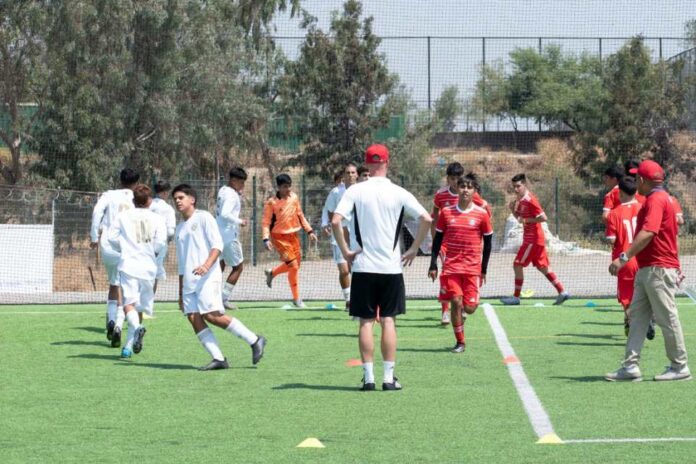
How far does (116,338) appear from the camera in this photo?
42.2 ft

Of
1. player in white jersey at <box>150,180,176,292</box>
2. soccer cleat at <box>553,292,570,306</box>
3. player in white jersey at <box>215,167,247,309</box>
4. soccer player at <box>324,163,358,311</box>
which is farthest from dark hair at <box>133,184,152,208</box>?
soccer cleat at <box>553,292,570,306</box>

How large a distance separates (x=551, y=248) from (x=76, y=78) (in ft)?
50.1

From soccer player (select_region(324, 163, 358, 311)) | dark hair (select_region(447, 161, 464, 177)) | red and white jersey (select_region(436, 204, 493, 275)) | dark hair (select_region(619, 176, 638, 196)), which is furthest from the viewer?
soccer player (select_region(324, 163, 358, 311))

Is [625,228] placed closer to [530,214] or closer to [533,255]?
[530,214]

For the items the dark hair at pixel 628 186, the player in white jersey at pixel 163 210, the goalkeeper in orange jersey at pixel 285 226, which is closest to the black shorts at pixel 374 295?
the dark hair at pixel 628 186

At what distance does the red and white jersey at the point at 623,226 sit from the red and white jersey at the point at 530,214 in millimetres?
3710

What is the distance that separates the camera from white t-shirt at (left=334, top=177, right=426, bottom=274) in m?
9.57

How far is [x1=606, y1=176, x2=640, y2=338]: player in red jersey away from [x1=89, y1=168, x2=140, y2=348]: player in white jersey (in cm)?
521

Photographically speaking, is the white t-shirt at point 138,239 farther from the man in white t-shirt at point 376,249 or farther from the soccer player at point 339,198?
the soccer player at point 339,198

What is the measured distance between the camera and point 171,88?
37.5 m

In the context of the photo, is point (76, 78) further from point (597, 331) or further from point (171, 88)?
point (597, 331)

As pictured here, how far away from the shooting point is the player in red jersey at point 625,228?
12828 mm

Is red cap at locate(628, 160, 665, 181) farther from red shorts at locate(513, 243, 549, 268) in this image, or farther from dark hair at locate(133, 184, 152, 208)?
red shorts at locate(513, 243, 549, 268)

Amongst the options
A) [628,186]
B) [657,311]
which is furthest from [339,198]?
[657,311]
